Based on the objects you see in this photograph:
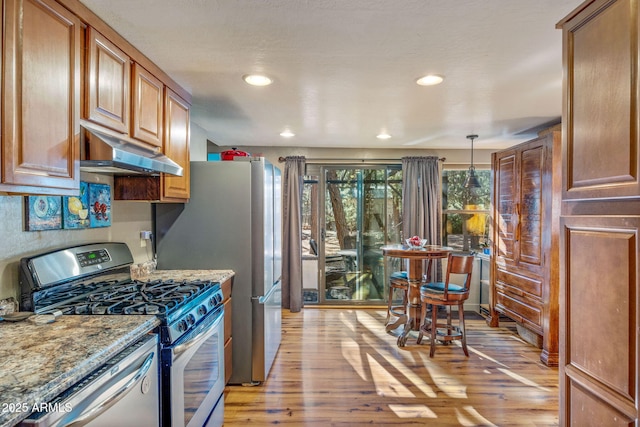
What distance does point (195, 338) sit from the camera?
1817mm

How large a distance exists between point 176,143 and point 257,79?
28.9 inches

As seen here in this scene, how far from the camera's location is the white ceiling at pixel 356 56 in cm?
153

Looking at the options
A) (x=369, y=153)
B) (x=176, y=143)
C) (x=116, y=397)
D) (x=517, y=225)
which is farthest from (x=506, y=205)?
(x=116, y=397)

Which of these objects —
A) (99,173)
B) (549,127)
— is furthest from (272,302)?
(549,127)

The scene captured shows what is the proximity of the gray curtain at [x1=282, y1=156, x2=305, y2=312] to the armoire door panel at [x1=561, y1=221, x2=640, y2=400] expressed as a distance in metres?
3.54

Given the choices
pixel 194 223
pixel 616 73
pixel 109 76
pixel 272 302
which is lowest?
pixel 272 302

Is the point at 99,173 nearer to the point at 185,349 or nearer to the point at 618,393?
the point at 185,349

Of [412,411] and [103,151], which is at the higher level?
[103,151]

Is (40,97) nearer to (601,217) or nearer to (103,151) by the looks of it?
(103,151)

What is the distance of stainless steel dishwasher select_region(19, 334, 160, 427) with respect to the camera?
99 centimetres

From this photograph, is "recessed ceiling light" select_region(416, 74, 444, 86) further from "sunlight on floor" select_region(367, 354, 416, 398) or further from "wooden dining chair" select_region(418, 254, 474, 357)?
"sunlight on floor" select_region(367, 354, 416, 398)

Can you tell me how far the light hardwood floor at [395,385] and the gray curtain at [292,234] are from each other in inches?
35.9

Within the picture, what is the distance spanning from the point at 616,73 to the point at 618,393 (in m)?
1.07

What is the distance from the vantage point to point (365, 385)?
274 centimetres
